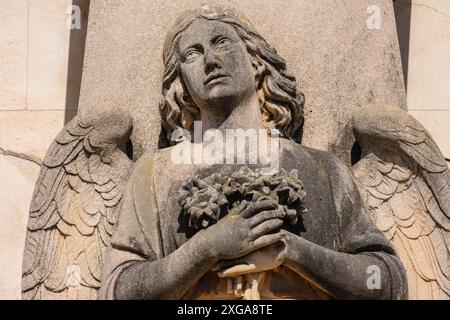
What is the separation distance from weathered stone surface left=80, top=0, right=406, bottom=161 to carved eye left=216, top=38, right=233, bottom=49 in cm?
58

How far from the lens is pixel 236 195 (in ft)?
34.5

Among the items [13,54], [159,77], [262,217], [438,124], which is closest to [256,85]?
[159,77]

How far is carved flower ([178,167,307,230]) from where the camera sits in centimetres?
1045

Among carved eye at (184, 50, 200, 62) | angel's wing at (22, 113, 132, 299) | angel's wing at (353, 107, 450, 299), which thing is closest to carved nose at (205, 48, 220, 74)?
carved eye at (184, 50, 200, 62)

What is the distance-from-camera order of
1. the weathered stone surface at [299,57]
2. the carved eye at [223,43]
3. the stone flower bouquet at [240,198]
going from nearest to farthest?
1. the stone flower bouquet at [240,198]
2. the carved eye at [223,43]
3. the weathered stone surface at [299,57]

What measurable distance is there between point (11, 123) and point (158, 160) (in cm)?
181

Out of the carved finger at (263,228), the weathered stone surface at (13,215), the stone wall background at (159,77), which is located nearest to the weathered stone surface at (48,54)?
the stone wall background at (159,77)

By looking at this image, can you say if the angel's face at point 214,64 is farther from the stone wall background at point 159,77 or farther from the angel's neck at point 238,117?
the stone wall background at point 159,77

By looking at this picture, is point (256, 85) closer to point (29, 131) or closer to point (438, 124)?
point (438, 124)

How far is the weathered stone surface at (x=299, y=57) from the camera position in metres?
11.4

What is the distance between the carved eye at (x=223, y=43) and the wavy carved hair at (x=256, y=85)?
0.38ft

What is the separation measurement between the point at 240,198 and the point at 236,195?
26 millimetres

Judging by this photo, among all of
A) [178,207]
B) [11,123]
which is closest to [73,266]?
[178,207]

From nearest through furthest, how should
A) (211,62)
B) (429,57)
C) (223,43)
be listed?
(211,62)
(223,43)
(429,57)
